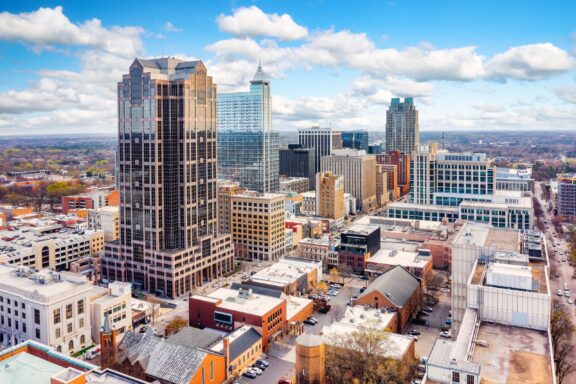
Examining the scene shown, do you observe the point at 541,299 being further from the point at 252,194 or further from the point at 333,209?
the point at 333,209

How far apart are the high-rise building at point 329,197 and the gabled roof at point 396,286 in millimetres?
63069

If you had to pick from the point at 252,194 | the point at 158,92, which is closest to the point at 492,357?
the point at 158,92

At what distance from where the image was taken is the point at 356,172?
563ft

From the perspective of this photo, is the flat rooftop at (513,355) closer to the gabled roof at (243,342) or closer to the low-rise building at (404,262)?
the gabled roof at (243,342)

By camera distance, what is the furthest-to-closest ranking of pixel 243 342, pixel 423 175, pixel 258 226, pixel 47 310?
pixel 423 175 → pixel 258 226 → pixel 243 342 → pixel 47 310

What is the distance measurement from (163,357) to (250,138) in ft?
356

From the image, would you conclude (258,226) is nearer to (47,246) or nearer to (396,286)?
(47,246)

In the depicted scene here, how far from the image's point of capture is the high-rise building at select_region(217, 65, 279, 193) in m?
151

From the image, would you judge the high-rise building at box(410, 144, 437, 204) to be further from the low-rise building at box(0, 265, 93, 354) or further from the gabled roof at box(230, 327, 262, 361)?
the low-rise building at box(0, 265, 93, 354)

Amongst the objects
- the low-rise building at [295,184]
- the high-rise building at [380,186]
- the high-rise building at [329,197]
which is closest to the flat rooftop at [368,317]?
the high-rise building at [329,197]

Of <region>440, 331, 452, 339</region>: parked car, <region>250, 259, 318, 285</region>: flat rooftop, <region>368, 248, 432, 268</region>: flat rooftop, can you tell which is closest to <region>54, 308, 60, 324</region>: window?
<region>250, 259, 318, 285</region>: flat rooftop

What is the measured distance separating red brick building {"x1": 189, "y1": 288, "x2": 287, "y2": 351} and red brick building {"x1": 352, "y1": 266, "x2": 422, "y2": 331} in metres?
11.6

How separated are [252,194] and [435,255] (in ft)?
132

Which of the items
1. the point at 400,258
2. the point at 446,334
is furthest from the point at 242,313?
the point at 400,258
